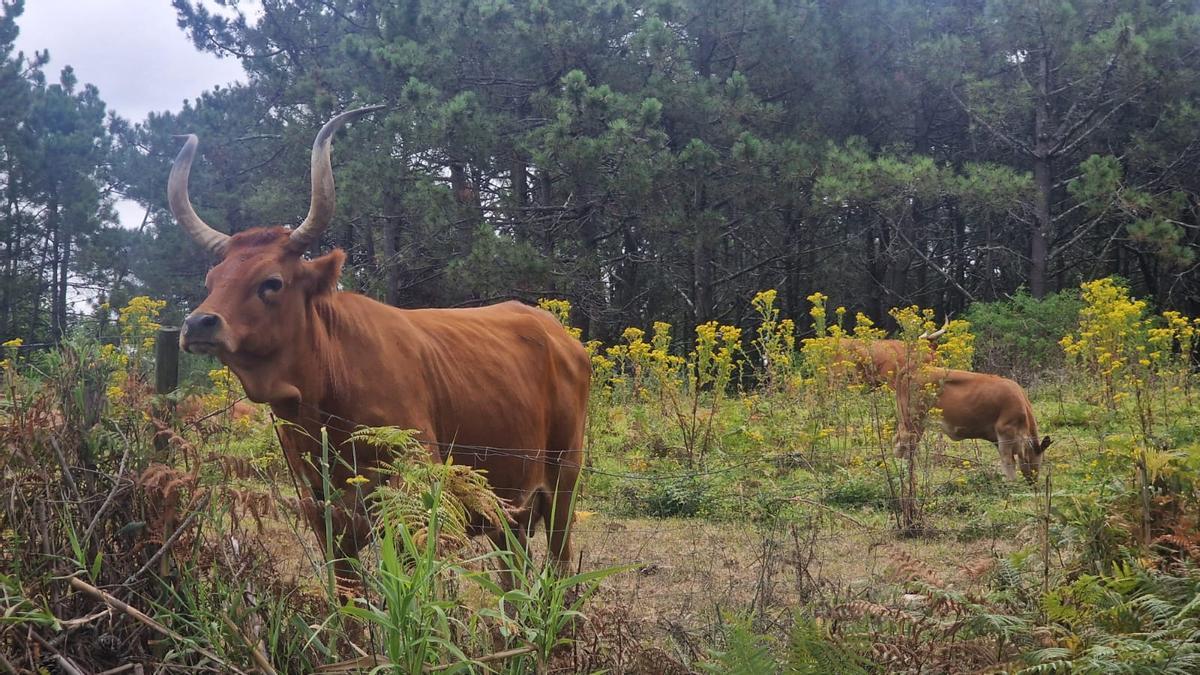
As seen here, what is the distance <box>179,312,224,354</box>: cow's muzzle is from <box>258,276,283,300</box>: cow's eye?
0.25 m

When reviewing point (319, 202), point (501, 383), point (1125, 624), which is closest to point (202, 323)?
point (319, 202)

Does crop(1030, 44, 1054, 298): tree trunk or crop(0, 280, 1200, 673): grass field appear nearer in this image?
crop(0, 280, 1200, 673): grass field

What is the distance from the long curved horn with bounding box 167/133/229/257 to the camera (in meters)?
4.17

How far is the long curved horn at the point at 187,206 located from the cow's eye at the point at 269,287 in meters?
0.36

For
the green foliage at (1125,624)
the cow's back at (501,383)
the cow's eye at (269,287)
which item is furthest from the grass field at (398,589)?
the cow's back at (501,383)

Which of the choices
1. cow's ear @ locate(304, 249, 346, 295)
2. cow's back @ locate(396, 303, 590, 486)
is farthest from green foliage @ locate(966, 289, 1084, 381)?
cow's ear @ locate(304, 249, 346, 295)

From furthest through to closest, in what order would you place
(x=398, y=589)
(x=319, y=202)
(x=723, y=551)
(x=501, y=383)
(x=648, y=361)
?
(x=648, y=361) < (x=723, y=551) < (x=501, y=383) < (x=319, y=202) < (x=398, y=589)

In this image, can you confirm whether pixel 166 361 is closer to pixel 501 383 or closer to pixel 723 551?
pixel 501 383

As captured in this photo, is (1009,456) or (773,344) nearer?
(1009,456)

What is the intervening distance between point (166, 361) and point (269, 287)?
0.46 m

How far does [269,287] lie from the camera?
12.6 feet

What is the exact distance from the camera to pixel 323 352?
3854 mm

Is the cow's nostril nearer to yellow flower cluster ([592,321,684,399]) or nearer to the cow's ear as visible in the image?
the cow's ear

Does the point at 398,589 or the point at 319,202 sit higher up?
the point at 319,202
